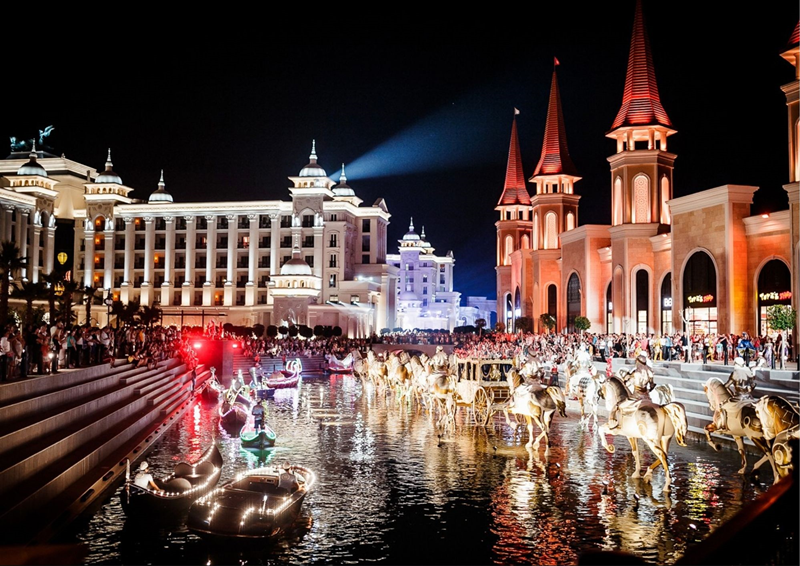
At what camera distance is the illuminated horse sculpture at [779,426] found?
12.8m

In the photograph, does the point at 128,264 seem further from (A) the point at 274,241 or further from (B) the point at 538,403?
(B) the point at 538,403

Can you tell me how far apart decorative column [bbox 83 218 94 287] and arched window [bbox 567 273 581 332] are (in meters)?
59.5

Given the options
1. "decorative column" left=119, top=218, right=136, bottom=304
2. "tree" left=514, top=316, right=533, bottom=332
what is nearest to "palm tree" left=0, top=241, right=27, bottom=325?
"tree" left=514, top=316, right=533, bottom=332

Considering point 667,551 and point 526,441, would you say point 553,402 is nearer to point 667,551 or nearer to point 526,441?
point 526,441

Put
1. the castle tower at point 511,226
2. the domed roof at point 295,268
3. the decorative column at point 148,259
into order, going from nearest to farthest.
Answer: the domed roof at point 295,268 → the castle tower at point 511,226 → the decorative column at point 148,259

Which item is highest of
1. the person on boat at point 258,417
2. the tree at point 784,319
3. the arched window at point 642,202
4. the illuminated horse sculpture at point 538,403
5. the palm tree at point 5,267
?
the arched window at point 642,202

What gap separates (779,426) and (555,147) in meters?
60.5

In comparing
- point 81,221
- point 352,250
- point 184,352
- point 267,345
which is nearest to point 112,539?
point 184,352

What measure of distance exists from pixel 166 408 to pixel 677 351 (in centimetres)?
2254

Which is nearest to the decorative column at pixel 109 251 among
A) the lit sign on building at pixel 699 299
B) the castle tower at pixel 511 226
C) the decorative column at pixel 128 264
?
the decorative column at pixel 128 264

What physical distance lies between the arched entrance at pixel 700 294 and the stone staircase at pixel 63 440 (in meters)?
29.3

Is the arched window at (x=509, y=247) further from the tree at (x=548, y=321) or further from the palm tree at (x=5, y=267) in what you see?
the palm tree at (x=5, y=267)

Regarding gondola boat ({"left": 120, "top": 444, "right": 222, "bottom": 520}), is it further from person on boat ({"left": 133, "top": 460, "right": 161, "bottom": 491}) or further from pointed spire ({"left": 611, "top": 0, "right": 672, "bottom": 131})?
pointed spire ({"left": 611, "top": 0, "right": 672, "bottom": 131})

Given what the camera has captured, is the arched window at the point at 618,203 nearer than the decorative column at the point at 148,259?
Yes
